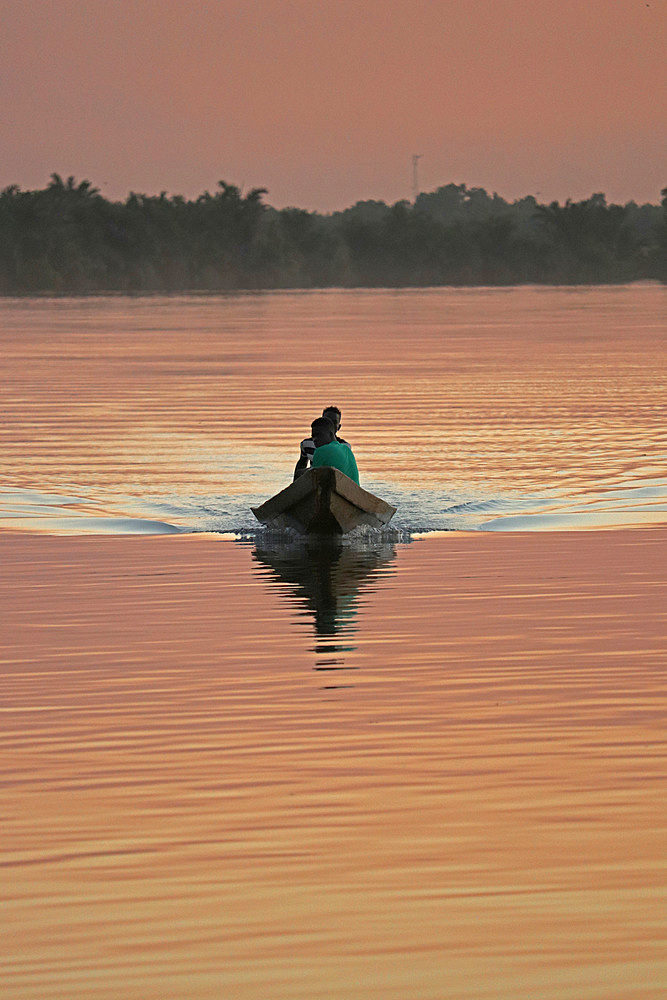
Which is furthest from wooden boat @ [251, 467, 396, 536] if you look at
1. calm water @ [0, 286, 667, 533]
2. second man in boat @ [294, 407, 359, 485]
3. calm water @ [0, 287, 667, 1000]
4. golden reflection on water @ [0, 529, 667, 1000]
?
golden reflection on water @ [0, 529, 667, 1000]

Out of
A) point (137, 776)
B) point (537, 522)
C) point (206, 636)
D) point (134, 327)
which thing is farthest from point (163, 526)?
point (134, 327)

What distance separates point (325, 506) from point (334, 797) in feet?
37.8

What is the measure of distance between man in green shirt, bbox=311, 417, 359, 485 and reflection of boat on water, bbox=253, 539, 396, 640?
98 centimetres

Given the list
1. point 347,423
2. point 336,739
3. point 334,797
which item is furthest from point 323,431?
point 347,423

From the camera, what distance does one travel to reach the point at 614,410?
4225 cm

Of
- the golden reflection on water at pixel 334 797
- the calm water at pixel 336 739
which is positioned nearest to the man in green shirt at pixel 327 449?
the calm water at pixel 336 739

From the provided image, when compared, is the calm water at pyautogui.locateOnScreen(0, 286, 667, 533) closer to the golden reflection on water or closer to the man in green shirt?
the man in green shirt

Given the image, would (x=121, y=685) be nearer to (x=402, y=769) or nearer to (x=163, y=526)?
(x=402, y=769)

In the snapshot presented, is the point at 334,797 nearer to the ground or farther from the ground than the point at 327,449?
nearer to the ground

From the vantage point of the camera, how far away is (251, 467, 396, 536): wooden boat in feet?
70.7

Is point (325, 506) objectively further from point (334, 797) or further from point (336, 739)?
point (334, 797)

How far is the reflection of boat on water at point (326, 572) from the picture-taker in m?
16.6

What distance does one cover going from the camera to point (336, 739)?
38.0ft

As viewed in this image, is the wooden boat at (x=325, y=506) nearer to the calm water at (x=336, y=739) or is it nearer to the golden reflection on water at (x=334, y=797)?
the calm water at (x=336, y=739)
